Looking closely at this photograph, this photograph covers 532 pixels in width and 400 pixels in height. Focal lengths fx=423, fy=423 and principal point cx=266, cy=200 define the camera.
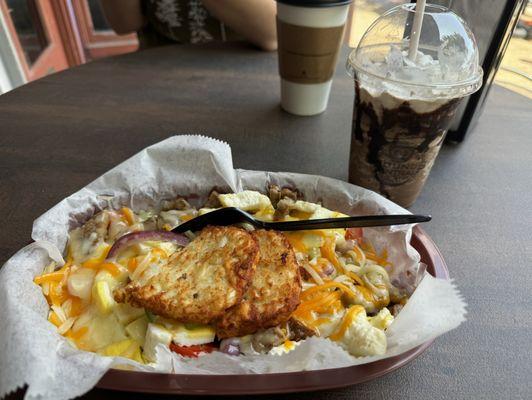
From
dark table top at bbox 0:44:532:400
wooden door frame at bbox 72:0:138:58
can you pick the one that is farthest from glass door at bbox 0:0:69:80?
dark table top at bbox 0:44:532:400

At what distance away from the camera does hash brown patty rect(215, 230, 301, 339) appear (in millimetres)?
806

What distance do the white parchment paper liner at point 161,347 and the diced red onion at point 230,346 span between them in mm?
72

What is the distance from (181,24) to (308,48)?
1250mm

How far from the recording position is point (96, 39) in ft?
15.4

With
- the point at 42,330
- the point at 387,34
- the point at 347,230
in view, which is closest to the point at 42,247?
the point at 42,330

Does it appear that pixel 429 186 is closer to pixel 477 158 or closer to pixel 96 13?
pixel 477 158

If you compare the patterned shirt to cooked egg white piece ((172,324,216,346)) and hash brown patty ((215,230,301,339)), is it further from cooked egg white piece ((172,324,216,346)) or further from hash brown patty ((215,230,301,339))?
cooked egg white piece ((172,324,216,346))

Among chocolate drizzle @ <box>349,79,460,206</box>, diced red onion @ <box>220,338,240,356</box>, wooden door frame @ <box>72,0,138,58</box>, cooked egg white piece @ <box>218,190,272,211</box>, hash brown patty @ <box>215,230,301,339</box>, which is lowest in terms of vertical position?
wooden door frame @ <box>72,0,138,58</box>

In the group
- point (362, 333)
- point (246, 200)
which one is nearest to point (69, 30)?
point (246, 200)

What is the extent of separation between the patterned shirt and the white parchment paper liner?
1.49m

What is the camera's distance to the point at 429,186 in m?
1.32

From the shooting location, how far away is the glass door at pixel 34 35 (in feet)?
11.6

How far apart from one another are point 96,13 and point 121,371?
483 centimetres

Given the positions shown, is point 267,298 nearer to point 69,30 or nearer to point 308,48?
point 308,48
